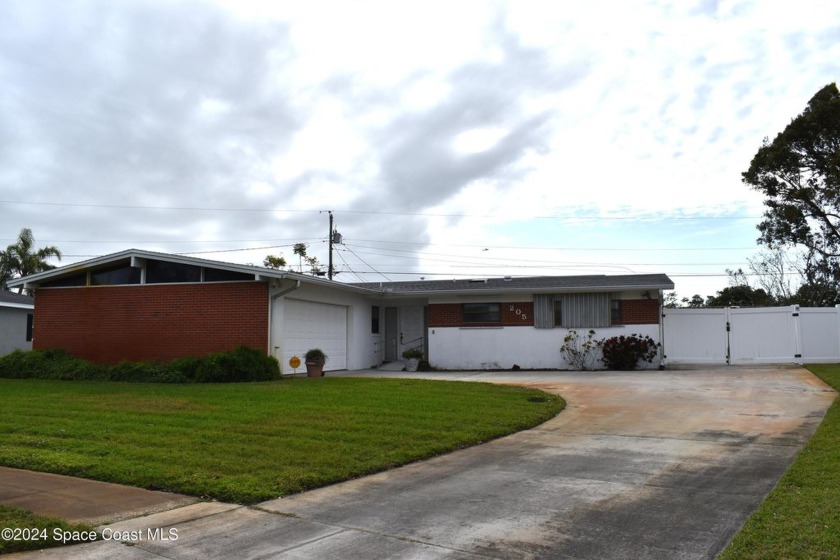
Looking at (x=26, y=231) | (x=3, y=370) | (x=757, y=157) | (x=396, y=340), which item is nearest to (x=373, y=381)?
(x=396, y=340)

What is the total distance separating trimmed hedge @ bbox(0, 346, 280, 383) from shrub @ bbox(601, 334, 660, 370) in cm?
1103

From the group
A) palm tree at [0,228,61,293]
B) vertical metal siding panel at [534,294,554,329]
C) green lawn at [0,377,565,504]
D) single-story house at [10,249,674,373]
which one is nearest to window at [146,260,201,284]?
single-story house at [10,249,674,373]

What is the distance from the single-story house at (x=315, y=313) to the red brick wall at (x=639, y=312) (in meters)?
0.03

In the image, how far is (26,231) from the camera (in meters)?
44.2

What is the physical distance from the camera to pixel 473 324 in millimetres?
23734

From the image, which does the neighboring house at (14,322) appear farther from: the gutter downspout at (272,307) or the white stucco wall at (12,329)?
the gutter downspout at (272,307)

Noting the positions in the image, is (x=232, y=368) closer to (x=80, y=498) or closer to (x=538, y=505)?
(x=80, y=498)

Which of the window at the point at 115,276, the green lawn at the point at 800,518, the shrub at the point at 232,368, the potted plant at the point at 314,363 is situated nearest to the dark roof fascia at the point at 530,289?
the potted plant at the point at 314,363

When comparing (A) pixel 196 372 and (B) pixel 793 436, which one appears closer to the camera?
(B) pixel 793 436

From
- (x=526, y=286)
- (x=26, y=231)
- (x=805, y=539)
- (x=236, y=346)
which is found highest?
(x=26, y=231)

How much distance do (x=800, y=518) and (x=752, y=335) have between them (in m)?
18.5

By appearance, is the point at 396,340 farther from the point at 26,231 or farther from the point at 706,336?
the point at 26,231

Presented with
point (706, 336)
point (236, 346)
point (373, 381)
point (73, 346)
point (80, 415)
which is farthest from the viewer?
point (706, 336)

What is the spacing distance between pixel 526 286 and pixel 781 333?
8451 millimetres
